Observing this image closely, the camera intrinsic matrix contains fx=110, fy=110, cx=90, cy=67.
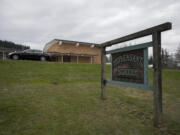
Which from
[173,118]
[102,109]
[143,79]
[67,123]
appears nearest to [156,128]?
[173,118]

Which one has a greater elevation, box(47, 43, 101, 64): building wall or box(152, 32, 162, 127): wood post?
box(47, 43, 101, 64): building wall

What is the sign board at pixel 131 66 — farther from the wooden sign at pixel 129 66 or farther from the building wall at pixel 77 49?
the building wall at pixel 77 49

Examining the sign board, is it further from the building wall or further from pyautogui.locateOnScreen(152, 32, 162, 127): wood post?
the building wall

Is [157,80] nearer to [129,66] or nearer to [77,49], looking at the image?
[129,66]

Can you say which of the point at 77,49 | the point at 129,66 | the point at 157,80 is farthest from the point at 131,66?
the point at 77,49

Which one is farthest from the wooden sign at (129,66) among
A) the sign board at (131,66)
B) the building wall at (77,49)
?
the building wall at (77,49)

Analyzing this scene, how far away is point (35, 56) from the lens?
15.1 m

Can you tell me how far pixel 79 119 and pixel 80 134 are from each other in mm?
601

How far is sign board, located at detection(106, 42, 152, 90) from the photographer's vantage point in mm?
2930

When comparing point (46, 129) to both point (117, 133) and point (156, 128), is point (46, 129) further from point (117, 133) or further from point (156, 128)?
point (156, 128)

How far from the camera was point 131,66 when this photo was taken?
3.35m

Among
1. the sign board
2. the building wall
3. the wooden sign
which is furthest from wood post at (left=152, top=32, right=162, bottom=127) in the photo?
the building wall

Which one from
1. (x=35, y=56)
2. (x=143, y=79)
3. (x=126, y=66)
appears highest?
(x=35, y=56)

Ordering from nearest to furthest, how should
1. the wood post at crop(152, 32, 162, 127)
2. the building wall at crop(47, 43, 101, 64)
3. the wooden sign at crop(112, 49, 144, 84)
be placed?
the wood post at crop(152, 32, 162, 127)
the wooden sign at crop(112, 49, 144, 84)
the building wall at crop(47, 43, 101, 64)
